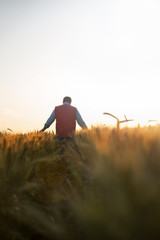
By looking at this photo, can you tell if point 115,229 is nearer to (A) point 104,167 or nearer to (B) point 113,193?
(B) point 113,193

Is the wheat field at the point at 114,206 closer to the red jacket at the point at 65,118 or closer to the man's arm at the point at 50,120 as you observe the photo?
the man's arm at the point at 50,120

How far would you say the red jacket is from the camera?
6.98 metres

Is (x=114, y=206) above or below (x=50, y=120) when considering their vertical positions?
below

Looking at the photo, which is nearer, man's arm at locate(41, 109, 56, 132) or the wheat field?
the wheat field

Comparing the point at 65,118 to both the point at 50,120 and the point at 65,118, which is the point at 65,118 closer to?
the point at 65,118

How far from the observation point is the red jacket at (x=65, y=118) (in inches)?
275

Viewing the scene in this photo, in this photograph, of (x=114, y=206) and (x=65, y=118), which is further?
(x=65, y=118)

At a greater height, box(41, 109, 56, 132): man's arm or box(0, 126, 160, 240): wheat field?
box(41, 109, 56, 132): man's arm

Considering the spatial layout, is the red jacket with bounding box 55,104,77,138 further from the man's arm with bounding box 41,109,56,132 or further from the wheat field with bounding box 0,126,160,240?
the wheat field with bounding box 0,126,160,240

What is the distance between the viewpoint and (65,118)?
23.0ft

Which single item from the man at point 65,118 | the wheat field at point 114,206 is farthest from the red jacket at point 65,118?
the wheat field at point 114,206

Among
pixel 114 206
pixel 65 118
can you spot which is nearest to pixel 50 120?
pixel 65 118

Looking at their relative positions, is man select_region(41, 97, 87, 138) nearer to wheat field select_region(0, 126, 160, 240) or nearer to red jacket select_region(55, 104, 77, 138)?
red jacket select_region(55, 104, 77, 138)

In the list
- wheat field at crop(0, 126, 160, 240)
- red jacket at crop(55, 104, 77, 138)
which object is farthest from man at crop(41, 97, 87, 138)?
wheat field at crop(0, 126, 160, 240)
